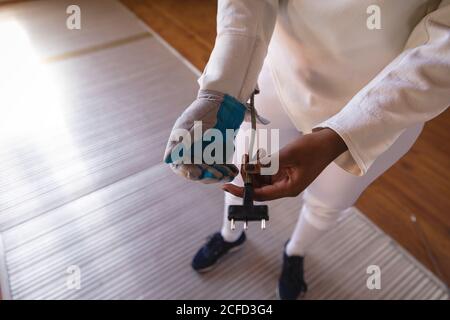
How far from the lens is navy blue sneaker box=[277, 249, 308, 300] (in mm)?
932

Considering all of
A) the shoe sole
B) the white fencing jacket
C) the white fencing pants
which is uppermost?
the white fencing jacket

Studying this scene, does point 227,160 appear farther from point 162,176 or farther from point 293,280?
point 162,176

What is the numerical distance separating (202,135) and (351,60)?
10.3 inches

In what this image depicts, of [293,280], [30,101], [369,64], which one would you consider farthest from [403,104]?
[30,101]

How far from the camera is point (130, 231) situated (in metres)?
1.05

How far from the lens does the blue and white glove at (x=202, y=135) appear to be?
0.47 meters

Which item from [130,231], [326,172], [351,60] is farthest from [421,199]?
[130,231]

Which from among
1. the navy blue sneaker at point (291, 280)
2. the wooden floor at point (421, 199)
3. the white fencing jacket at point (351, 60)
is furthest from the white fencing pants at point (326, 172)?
the wooden floor at point (421, 199)

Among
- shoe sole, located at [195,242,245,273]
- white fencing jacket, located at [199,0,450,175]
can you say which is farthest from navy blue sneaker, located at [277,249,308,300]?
white fencing jacket, located at [199,0,450,175]

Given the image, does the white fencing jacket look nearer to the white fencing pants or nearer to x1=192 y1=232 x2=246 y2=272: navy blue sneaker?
the white fencing pants

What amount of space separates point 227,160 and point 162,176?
2.35ft

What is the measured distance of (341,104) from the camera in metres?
0.57

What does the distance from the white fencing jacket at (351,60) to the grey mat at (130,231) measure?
60cm

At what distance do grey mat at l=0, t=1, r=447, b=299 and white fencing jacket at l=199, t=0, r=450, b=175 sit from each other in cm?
60
